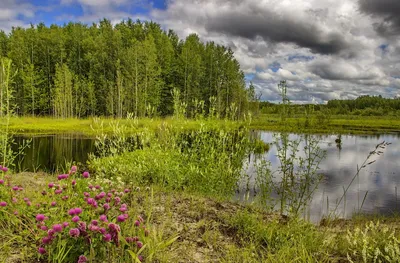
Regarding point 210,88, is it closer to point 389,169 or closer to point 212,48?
point 212,48

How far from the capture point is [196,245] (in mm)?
4020

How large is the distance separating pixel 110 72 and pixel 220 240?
165ft

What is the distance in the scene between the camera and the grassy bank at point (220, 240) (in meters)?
3.33

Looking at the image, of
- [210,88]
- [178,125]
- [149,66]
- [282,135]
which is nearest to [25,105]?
[149,66]

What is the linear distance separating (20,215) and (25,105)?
54.2m

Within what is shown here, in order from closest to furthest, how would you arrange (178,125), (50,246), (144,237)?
1. (50,246)
2. (144,237)
3. (178,125)

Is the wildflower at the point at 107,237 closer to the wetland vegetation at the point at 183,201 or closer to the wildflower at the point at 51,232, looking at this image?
the wetland vegetation at the point at 183,201

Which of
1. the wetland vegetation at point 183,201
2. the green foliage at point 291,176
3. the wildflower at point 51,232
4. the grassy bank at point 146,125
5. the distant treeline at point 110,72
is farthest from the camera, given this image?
the distant treeline at point 110,72

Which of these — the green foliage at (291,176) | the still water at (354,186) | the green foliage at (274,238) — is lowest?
the still water at (354,186)

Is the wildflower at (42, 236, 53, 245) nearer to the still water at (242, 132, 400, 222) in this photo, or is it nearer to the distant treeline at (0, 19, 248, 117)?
the still water at (242, 132, 400, 222)

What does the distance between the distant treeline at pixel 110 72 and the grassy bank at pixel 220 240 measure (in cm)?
4095

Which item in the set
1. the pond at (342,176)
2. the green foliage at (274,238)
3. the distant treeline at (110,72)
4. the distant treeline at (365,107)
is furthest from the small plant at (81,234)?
the distant treeline at (365,107)

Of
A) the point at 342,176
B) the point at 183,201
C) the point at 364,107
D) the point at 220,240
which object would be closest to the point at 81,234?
the point at 220,240

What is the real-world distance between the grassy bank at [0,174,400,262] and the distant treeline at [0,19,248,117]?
4095cm
